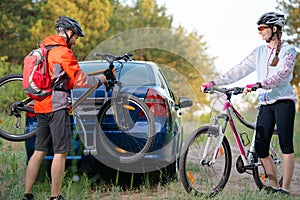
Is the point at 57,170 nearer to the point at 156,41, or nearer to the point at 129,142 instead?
the point at 129,142

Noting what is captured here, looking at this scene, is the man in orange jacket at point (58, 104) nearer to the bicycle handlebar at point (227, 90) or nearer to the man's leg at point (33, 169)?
the man's leg at point (33, 169)

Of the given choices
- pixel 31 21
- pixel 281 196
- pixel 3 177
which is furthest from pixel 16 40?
pixel 281 196

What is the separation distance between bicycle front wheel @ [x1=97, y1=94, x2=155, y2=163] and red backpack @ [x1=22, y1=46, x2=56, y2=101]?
0.85 metres

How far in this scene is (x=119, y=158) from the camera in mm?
5098

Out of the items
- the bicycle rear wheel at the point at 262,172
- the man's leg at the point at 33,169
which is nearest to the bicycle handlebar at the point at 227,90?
the bicycle rear wheel at the point at 262,172

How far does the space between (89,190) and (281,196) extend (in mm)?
2105

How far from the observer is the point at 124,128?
200 inches

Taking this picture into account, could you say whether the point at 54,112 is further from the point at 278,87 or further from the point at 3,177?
the point at 278,87

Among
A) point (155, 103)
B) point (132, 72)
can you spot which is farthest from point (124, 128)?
point (132, 72)

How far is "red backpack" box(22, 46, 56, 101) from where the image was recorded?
4.36 m

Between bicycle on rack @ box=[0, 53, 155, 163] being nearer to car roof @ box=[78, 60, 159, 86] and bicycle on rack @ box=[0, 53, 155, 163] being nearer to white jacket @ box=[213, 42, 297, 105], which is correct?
car roof @ box=[78, 60, 159, 86]

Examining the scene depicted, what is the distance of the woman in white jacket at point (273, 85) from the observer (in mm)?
4859

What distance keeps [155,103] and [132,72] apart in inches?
25.4

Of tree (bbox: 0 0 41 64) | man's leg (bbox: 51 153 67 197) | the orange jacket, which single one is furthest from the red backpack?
tree (bbox: 0 0 41 64)
